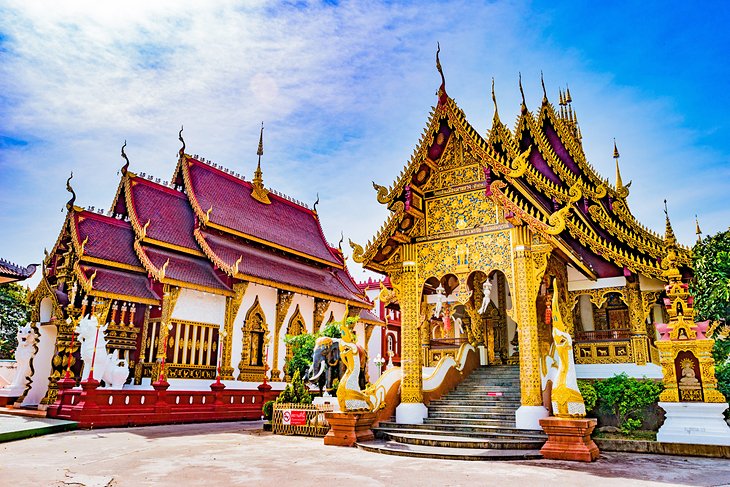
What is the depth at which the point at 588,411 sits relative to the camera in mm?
8430

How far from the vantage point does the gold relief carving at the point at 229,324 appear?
16.4 m

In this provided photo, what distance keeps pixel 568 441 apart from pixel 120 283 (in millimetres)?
12955

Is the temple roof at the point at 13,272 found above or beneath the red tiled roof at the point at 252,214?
beneath

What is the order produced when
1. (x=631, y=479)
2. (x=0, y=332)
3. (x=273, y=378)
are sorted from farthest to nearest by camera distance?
1. (x=0, y=332)
2. (x=273, y=378)
3. (x=631, y=479)

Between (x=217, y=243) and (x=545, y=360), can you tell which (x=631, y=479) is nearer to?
(x=545, y=360)

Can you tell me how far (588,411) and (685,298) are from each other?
2.31m

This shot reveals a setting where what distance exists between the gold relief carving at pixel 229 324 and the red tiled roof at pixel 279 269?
25.3 inches

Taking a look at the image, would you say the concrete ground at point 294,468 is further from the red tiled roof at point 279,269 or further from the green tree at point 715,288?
the red tiled roof at point 279,269

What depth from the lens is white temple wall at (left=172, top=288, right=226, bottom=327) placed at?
1576 cm

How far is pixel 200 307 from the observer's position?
644 inches

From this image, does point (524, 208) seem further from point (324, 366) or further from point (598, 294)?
point (324, 366)

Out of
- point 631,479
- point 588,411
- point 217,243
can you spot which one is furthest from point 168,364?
point 631,479

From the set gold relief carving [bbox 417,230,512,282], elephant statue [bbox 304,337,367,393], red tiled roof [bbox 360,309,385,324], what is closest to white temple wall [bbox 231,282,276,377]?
red tiled roof [bbox 360,309,385,324]

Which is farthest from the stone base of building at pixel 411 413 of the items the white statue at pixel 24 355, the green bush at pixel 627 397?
the white statue at pixel 24 355
